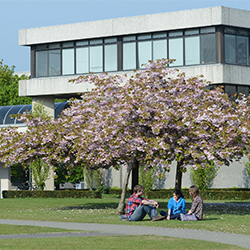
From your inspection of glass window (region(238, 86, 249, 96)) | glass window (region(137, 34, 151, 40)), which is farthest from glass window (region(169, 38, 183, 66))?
glass window (region(238, 86, 249, 96))

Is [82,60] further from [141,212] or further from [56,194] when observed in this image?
[141,212]

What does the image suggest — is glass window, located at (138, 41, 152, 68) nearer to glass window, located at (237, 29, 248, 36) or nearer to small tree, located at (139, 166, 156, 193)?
glass window, located at (237, 29, 248, 36)

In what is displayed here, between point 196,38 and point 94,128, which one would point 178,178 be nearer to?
point 94,128

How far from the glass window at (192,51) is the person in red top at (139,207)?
23.5 metres

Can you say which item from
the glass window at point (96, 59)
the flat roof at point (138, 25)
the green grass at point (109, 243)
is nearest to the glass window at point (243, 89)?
the flat roof at point (138, 25)

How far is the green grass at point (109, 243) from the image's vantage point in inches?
485

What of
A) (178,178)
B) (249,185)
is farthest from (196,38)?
(178,178)

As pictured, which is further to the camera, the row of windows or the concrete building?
the row of windows

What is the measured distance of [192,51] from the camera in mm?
41500

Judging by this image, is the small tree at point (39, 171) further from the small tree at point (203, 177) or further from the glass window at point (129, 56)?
the small tree at point (203, 177)

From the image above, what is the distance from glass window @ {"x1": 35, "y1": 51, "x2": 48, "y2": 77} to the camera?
155 ft

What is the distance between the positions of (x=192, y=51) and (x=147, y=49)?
3485 mm

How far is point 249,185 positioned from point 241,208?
16.0 m

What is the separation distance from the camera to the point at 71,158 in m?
25.4
